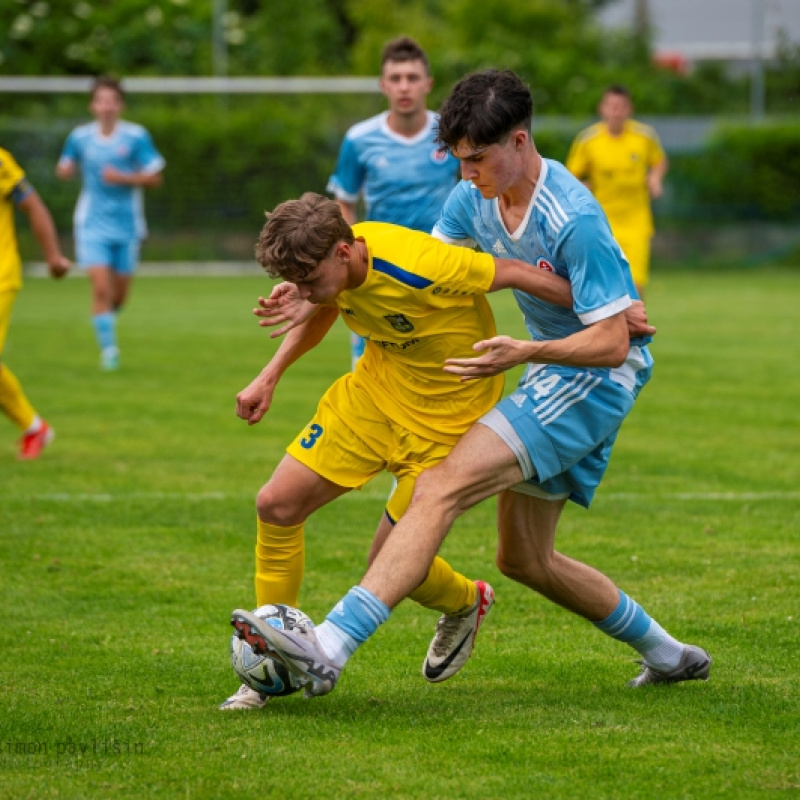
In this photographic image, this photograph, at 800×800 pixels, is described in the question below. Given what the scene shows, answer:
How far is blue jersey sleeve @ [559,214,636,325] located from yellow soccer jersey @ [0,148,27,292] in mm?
5061

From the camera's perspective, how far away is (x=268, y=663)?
4.31 meters

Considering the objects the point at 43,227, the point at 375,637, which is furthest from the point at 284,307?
the point at 43,227

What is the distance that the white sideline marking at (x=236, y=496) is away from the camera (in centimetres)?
796

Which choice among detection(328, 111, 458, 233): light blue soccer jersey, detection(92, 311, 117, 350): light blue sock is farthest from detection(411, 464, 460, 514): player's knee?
detection(92, 311, 117, 350): light blue sock

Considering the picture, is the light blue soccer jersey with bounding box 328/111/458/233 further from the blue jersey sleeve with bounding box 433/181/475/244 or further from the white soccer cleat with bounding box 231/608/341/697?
the white soccer cleat with bounding box 231/608/341/697

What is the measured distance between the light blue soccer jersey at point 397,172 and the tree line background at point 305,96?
17868 mm

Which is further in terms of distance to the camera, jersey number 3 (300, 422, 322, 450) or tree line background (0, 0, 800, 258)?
tree line background (0, 0, 800, 258)

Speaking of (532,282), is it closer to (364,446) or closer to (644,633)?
(364,446)

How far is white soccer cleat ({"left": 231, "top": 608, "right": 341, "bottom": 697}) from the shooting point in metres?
4.09

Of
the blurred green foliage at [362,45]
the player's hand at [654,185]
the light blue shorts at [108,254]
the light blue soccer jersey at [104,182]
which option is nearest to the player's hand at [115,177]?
the light blue soccer jersey at [104,182]

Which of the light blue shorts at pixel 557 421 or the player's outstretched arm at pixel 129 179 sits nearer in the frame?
the light blue shorts at pixel 557 421

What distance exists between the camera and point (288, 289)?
15.4 feet

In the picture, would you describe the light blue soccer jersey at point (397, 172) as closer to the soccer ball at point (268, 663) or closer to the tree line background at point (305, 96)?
the soccer ball at point (268, 663)

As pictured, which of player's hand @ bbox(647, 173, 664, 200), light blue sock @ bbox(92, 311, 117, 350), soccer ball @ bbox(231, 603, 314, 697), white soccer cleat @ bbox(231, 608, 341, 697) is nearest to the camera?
white soccer cleat @ bbox(231, 608, 341, 697)
